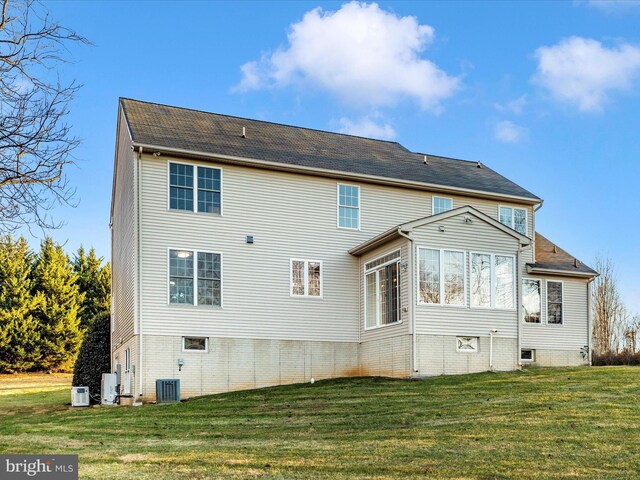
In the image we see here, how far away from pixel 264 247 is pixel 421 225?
4525 millimetres

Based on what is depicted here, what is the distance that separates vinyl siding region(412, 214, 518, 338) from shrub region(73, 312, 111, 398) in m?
11.7

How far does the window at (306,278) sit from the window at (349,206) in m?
1.59

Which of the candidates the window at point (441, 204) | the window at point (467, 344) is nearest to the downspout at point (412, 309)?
the window at point (467, 344)

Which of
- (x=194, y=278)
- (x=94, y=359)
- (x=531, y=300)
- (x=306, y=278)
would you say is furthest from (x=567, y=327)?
(x=94, y=359)

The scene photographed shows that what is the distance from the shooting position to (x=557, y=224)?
27.8 meters

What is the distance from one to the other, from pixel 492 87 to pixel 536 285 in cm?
680

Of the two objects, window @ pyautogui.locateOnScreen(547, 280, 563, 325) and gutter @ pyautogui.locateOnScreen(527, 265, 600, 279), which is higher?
gutter @ pyautogui.locateOnScreen(527, 265, 600, 279)

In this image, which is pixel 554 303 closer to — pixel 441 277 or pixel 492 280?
pixel 492 280

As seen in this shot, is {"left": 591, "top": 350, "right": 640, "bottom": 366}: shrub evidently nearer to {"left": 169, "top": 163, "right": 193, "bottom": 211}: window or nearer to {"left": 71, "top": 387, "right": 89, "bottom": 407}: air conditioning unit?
{"left": 169, "top": 163, "right": 193, "bottom": 211}: window

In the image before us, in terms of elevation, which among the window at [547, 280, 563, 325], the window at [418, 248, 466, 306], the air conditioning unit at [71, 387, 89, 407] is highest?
the window at [418, 248, 466, 306]

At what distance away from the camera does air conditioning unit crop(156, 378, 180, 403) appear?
56.6 feet

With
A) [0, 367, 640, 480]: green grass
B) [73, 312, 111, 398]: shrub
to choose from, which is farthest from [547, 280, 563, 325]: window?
[73, 312, 111, 398]: shrub

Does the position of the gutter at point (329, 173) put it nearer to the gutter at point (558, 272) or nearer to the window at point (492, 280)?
the gutter at point (558, 272)

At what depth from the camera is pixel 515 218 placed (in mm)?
23094
